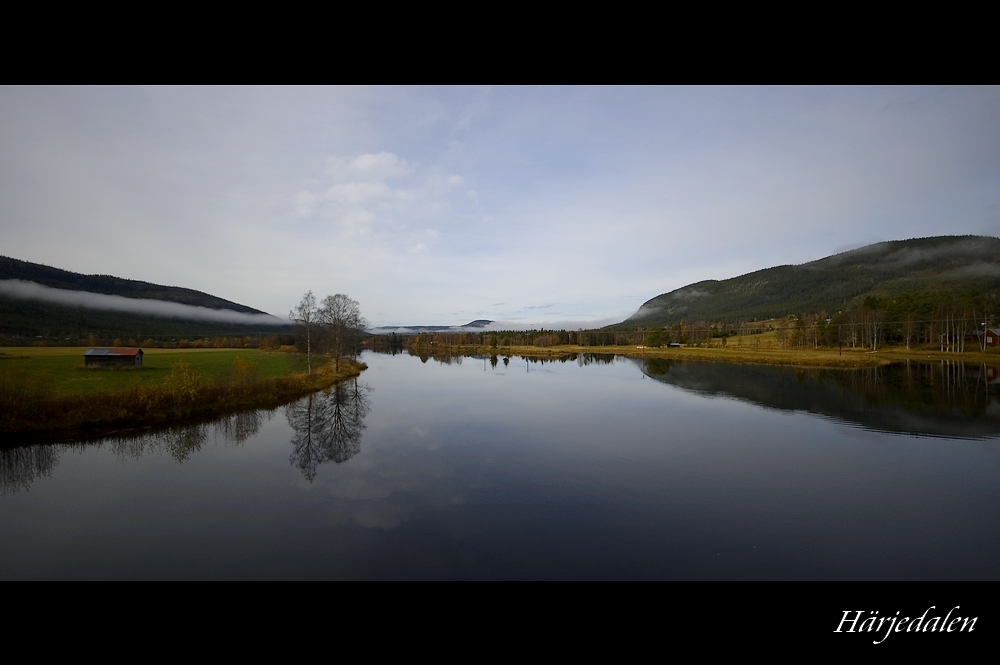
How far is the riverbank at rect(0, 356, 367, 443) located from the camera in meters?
17.5

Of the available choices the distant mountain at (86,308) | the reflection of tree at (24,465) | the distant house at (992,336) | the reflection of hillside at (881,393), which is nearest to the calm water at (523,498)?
the reflection of tree at (24,465)

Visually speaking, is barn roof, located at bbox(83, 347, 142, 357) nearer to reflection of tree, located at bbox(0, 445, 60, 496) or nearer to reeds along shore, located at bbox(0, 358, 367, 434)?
reeds along shore, located at bbox(0, 358, 367, 434)

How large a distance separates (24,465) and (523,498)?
17.3 m

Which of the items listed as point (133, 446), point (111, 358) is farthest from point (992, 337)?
point (111, 358)

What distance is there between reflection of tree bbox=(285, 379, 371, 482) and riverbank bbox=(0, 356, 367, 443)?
2898mm

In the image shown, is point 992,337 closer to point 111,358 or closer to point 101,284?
point 111,358

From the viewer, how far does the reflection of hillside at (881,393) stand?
1973 cm

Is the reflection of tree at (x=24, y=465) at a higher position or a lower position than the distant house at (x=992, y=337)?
lower

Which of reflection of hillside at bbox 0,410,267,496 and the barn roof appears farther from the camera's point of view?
the barn roof

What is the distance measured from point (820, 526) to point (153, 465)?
793 inches

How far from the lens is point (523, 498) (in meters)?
11.0

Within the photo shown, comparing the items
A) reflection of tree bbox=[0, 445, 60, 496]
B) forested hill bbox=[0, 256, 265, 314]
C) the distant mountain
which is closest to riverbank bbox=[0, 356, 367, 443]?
reflection of tree bbox=[0, 445, 60, 496]

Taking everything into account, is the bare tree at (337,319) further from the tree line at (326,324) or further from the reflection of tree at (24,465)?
the reflection of tree at (24,465)

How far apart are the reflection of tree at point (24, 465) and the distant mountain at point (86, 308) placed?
47535mm
